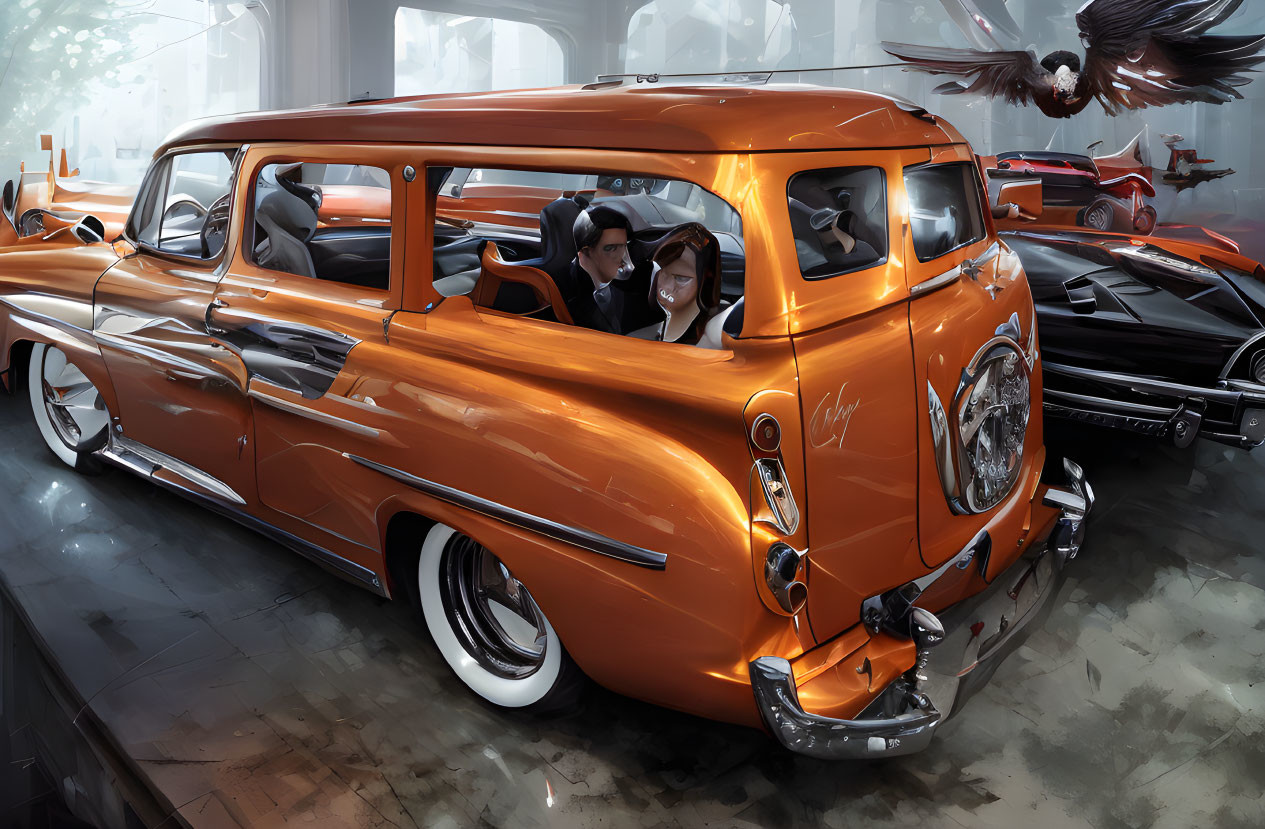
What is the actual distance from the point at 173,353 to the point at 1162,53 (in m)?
4.97

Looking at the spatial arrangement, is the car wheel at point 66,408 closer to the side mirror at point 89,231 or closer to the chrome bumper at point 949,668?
the side mirror at point 89,231

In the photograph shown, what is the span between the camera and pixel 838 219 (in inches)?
77.9

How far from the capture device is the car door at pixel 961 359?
6.54 feet

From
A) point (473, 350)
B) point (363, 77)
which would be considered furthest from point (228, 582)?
point (363, 77)

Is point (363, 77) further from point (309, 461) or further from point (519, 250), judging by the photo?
point (309, 461)

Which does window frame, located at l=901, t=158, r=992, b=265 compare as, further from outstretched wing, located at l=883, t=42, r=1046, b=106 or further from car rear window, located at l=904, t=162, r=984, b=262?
outstretched wing, located at l=883, t=42, r=1046, b=106

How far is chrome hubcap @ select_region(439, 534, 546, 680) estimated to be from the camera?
2.34 meters

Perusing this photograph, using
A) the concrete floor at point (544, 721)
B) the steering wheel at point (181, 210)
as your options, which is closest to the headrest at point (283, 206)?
the steering wheel at point (181, 210)

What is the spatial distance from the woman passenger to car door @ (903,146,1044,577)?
1.48 ft

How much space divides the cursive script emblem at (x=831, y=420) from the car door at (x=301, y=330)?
115 centimetres

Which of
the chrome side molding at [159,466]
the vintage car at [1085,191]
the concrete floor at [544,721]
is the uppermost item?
the vintage car at [1085,191]

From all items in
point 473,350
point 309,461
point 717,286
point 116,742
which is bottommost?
point 116,742

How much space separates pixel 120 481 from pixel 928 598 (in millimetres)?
3350

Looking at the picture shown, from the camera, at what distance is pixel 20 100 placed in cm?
697
